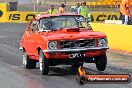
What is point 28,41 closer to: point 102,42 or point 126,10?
point 102,42

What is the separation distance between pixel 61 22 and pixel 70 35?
3.84 feet

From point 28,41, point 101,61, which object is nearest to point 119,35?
point 28,41

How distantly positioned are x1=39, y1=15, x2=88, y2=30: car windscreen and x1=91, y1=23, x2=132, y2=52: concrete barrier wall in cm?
559

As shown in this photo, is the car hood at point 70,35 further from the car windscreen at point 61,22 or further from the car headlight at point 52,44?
the car windscreen at point 61,22

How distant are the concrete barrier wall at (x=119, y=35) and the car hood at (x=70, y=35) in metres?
6.28

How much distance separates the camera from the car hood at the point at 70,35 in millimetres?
11133

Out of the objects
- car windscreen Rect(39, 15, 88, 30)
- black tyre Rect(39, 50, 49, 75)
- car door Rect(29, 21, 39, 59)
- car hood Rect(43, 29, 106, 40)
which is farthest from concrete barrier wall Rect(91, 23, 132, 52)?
black tyre Rect(39, 50, 49, 75)

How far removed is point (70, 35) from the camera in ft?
36.9

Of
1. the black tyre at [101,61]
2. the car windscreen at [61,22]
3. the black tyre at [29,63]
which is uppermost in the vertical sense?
the car windscreen at [61,22]

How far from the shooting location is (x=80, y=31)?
38.8 ft

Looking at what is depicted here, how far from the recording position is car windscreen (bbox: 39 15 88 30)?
481 inches

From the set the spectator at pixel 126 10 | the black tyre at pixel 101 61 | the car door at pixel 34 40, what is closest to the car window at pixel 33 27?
the car door at pixel 34 40

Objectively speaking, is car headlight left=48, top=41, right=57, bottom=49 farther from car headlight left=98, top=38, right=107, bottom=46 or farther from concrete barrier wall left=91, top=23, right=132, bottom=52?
concrete barrier wall left=91, top=23, right=132, bottom=52

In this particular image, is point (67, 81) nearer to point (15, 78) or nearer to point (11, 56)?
point (15, 78)
